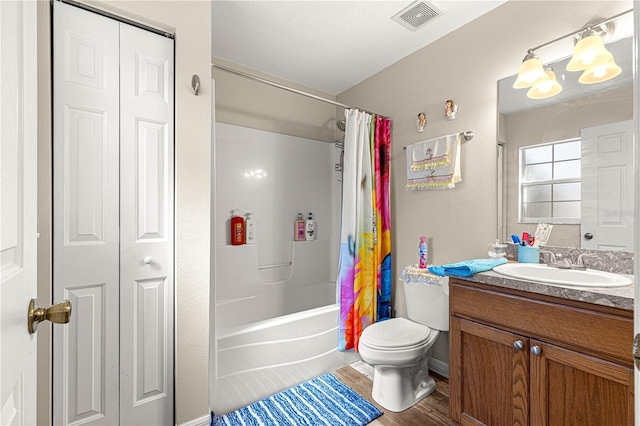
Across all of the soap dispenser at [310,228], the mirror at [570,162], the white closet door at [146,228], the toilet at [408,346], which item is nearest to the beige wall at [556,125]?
the mirror at [570,162]

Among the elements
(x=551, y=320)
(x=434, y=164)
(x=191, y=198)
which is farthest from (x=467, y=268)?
(x=191, y=198)

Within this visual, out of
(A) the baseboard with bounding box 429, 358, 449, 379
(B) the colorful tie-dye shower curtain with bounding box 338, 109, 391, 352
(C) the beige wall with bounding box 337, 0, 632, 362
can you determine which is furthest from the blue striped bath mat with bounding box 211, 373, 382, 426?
(C) the beige wall with bounding box 337, 0, 632, 362

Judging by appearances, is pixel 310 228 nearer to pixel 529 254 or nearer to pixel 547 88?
pixel 529 254

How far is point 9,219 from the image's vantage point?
0.49 meters

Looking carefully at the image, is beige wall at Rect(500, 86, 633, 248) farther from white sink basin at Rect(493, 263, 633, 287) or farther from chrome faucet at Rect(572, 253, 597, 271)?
white sink basin at Rect(493, 263, 633, 287)

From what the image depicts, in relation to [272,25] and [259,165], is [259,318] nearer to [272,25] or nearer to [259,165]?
[259,165]

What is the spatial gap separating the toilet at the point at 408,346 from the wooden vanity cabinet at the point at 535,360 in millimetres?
269

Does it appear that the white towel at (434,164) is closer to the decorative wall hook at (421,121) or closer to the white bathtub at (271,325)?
the decorative wall hook at (421,121)

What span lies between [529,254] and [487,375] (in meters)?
0.69

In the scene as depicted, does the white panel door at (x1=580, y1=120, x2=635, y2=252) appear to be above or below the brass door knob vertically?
above

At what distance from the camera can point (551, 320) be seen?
3.97ft

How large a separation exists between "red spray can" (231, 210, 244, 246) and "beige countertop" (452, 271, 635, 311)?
6.30 ft

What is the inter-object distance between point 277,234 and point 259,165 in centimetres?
66

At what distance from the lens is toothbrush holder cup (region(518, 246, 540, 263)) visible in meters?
1.67
